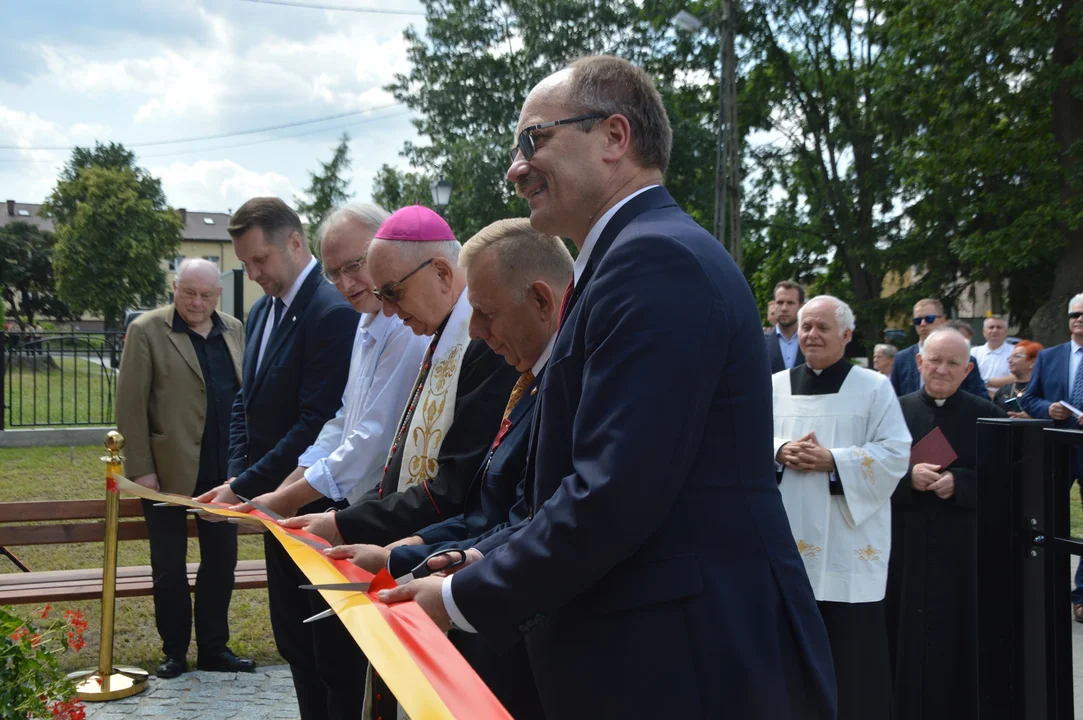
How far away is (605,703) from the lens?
1.70 metres

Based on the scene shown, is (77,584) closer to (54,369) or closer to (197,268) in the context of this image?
(197,268)

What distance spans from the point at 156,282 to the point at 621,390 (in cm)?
A: 5318

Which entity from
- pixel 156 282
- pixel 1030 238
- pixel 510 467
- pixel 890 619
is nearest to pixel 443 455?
pixel 510 467

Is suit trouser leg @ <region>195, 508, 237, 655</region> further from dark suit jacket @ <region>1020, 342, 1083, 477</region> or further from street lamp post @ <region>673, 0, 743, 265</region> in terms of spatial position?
street lamp post @ <region>673, 0, 743, 265</region>

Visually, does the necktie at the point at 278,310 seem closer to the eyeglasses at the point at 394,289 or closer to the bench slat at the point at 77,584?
the eyeglasses at the point at 394,289

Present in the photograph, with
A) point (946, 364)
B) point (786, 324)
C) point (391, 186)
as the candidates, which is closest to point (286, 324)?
point (946, 364)

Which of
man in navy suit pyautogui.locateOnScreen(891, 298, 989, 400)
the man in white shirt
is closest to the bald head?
man in navy suit pyautogui.locateOnScreen(891, 298, 989, 400)

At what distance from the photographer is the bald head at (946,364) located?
16.5ft

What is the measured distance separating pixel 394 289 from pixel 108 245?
163 feet

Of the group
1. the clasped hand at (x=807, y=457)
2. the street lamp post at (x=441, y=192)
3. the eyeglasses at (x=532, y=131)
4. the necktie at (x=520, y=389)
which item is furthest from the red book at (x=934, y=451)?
the street lamp post at (x=441, y=192)

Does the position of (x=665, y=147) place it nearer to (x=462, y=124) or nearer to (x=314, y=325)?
(x=314, y=325)

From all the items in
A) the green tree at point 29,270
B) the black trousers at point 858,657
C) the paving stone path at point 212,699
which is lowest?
the paving stone path at point 212,699

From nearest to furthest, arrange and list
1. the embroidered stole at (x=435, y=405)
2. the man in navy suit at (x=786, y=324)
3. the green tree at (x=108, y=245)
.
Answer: the embroidered stole at (x=435, y=405)
the man in navy suit at (x=786, y=324)
the green tree at (x=108, y=245)

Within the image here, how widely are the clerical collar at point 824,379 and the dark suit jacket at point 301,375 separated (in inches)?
87.8
